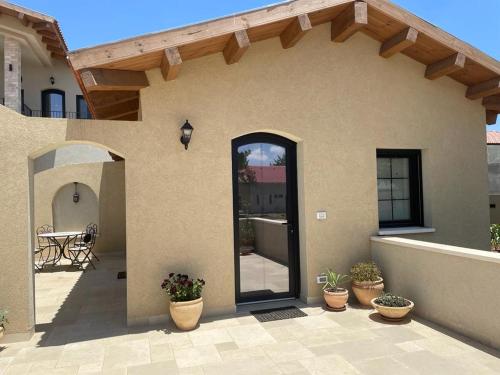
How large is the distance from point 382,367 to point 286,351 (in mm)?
1191

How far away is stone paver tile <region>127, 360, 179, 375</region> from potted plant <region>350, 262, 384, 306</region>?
141 inches

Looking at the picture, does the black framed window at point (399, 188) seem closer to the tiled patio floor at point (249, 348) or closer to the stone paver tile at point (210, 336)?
the tiled patio floor at point (249, 348)

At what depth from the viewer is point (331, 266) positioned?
269 inches

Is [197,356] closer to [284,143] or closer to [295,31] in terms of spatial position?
[284,143]

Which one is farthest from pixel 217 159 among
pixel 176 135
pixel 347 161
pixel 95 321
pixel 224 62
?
pixel 95 321

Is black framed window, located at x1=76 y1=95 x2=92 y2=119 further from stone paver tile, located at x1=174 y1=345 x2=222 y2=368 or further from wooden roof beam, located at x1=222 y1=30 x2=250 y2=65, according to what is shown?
stone paver tile, located at x1=174 y1=345 x2=222 y2=368

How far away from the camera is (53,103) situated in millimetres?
17578

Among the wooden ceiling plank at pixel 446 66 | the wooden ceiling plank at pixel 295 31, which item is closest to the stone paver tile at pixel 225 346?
the wooden ceiling plank at pixel 295 31

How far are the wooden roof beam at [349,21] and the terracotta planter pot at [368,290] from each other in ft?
15.1

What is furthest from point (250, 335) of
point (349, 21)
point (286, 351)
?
point (349, 21)

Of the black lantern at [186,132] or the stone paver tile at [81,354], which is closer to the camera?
the stone paver tile at [81,354]

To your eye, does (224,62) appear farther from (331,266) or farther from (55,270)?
(55,270)

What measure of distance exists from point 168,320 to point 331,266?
313 centimetres

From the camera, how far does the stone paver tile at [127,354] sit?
4444 mm
